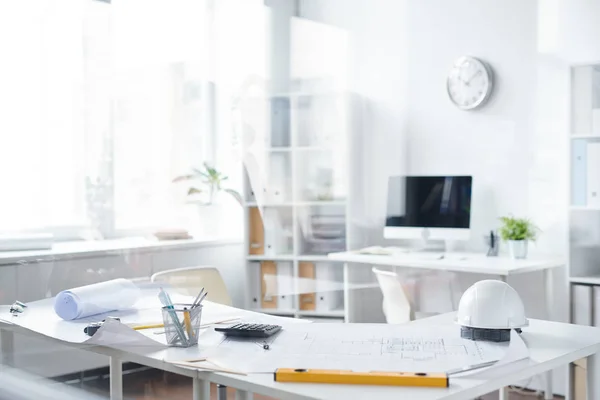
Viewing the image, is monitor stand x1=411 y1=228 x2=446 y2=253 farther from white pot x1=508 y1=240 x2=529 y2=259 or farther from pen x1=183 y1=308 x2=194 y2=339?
pen x1=183 y1=308 x2=194 y2=339

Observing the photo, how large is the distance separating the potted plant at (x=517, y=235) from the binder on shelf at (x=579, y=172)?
283mm

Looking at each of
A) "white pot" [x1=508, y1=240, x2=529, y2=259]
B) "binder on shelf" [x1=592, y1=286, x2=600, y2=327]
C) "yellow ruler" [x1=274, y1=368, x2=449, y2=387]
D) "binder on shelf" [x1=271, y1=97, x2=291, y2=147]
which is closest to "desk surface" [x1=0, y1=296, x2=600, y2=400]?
"yellow ruler" [x1=274, y1=368, x2=449, y2=387]

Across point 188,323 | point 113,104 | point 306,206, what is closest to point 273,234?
point 306,206

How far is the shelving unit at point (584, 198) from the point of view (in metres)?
3.40

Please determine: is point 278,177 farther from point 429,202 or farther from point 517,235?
point 517,235

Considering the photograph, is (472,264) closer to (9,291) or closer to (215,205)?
(215,205)

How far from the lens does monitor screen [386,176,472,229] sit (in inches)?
151

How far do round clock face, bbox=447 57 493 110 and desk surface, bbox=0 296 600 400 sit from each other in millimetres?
1916

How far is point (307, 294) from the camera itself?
4.12 meters

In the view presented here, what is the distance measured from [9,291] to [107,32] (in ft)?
4.14

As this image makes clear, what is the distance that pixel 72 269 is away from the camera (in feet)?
10.7

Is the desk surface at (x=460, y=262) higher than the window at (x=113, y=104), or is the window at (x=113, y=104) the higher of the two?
the window at (x=113, y=104)

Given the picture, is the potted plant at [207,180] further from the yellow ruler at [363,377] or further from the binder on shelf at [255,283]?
the yellow ruler at [363,377]

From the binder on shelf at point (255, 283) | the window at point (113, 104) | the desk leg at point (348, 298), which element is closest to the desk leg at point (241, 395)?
the window at point (113, 104)
